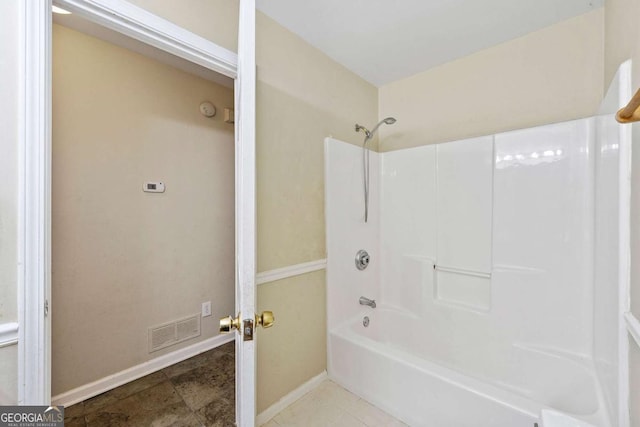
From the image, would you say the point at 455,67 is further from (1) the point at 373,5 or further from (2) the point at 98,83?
(2) the point at 98,83

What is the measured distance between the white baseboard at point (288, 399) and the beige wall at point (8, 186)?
107 centimetres

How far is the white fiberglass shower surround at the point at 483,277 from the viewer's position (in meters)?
1.22

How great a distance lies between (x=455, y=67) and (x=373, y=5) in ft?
2.99

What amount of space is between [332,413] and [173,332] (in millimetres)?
1418

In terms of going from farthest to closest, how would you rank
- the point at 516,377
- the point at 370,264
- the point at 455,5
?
1. the point at 370,264
2. the point at 516,377
3. the point at 455,5

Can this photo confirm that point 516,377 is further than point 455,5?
Yes

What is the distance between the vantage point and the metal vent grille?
1.99 m

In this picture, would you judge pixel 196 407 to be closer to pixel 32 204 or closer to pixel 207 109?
pixel 32 204

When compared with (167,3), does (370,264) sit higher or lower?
lower

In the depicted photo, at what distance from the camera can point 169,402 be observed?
1.65 m

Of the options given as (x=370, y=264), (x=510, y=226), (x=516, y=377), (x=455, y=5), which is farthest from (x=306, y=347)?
(x=455, y=5)

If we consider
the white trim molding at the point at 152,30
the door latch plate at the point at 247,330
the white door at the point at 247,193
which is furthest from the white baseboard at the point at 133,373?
the white trim molding at the point at 152,30

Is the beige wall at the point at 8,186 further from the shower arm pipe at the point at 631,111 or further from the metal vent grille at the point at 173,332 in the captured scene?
the shower arm pipe at the point at 631,111

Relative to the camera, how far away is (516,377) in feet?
5.12
